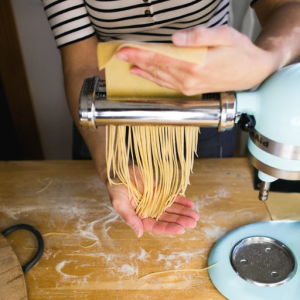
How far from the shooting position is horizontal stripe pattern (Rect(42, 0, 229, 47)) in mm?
917

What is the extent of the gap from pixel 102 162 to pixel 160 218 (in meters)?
0.25

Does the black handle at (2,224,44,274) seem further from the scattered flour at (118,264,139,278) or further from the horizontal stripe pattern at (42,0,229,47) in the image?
the horizontal stripe pattern at (42,0,229,47)

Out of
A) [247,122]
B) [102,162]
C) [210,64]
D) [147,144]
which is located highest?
[210,64]

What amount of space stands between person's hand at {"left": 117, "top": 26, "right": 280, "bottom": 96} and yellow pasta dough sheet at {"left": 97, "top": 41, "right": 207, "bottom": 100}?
0.5 inches

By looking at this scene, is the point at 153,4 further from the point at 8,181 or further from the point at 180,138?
the point at 8,181

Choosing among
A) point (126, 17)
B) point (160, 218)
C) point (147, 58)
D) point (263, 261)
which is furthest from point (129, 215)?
point (126, 17)

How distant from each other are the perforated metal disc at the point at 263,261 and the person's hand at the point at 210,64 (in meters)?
0.42

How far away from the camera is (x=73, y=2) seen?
94cm

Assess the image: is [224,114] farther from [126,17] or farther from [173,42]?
[126,17]

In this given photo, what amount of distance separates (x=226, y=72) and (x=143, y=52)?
141 millimetres

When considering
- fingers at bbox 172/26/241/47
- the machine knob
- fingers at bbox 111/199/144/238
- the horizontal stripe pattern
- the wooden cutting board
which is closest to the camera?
fingers at bbox 172/26/241/47

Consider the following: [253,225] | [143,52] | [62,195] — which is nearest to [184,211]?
[253,225]

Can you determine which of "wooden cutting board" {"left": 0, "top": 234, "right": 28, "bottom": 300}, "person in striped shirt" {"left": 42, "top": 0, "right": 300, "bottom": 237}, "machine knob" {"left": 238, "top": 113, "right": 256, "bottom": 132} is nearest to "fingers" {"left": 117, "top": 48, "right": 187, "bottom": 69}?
"person in striped shirt" {"left": 42, "top": 0, "right": 300, "bottom": 237}

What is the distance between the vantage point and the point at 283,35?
71 cm
